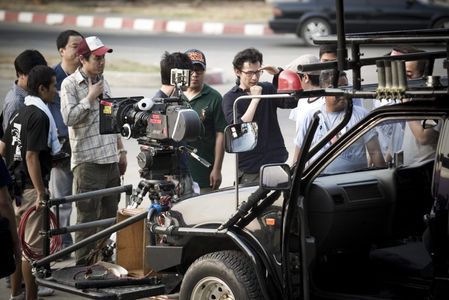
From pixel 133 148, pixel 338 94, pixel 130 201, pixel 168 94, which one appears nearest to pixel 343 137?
pixel 338 94

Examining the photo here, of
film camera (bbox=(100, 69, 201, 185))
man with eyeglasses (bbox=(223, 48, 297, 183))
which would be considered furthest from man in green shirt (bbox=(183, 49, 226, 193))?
film camera (bbox=(100, 69, 201, 185))

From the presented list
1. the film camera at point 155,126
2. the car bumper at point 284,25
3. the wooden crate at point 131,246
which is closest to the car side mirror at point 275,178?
the film camera at point 155,126

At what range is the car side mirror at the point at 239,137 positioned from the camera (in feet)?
20.8

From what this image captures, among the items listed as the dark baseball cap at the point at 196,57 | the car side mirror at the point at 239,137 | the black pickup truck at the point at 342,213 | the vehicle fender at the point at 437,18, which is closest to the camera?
the black pickup truck at the point at 342,213

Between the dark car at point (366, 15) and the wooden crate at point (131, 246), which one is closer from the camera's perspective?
the wooden crate at point (131, 246)

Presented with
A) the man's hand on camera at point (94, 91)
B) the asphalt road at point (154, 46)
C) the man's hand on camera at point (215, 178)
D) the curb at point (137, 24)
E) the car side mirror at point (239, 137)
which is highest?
the curb at point (137, 24)

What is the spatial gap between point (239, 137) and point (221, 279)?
856 mm

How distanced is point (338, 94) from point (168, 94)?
9.54 feet

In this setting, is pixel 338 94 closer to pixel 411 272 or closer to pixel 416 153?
pixel 416 153

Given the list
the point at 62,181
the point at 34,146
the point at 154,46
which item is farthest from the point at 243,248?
the point at 154,46

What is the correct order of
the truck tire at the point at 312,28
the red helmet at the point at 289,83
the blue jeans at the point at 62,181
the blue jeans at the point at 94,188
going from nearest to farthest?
the red helmet at the point at 289,83
the blue jeans at the point at 94,188
the blue jeans at the point at 62,181
the truck tire at the point at 312,28

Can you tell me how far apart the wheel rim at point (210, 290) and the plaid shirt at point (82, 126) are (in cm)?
239

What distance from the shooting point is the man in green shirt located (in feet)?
29.3

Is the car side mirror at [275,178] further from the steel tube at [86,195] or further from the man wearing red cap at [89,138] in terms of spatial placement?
the man wearing red cap at [89,138]
